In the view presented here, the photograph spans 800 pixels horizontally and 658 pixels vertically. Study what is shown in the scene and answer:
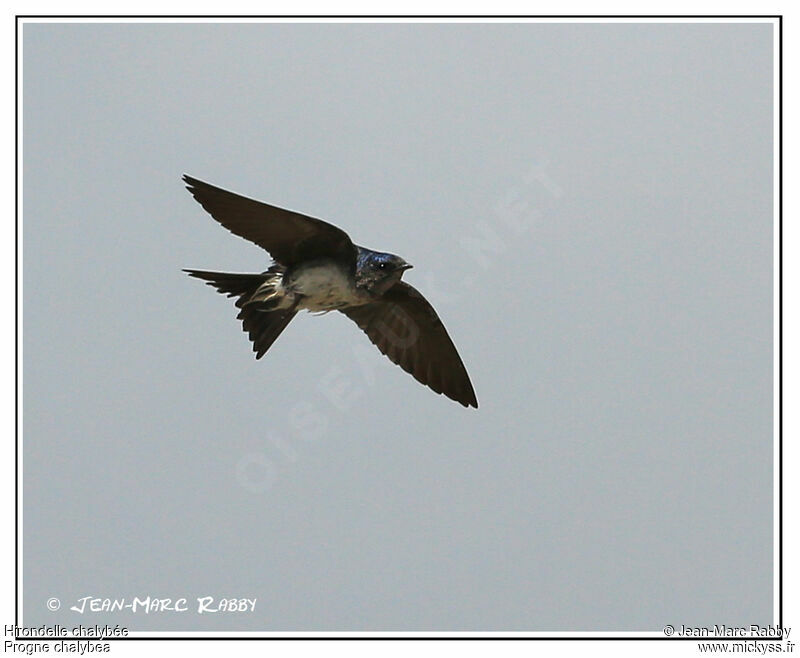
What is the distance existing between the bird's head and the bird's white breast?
0.31ft

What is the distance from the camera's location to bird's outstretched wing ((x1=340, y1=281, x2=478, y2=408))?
8.52 m

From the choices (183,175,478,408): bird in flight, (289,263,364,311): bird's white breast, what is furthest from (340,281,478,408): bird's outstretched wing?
(289,263,364,311): bird's white breast

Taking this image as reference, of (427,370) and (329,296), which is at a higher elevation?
(329,296)

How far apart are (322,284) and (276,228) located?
484 mm

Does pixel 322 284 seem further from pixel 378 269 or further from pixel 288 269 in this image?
pixel 378 269

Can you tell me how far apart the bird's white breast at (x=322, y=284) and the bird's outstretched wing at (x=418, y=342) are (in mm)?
1082

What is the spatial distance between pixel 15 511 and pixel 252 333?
1904mm

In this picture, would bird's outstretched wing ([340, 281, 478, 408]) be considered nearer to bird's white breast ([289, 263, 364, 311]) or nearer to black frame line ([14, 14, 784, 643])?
bird's white breast ([289, 263, 364, 311])

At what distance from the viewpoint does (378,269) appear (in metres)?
7.29
